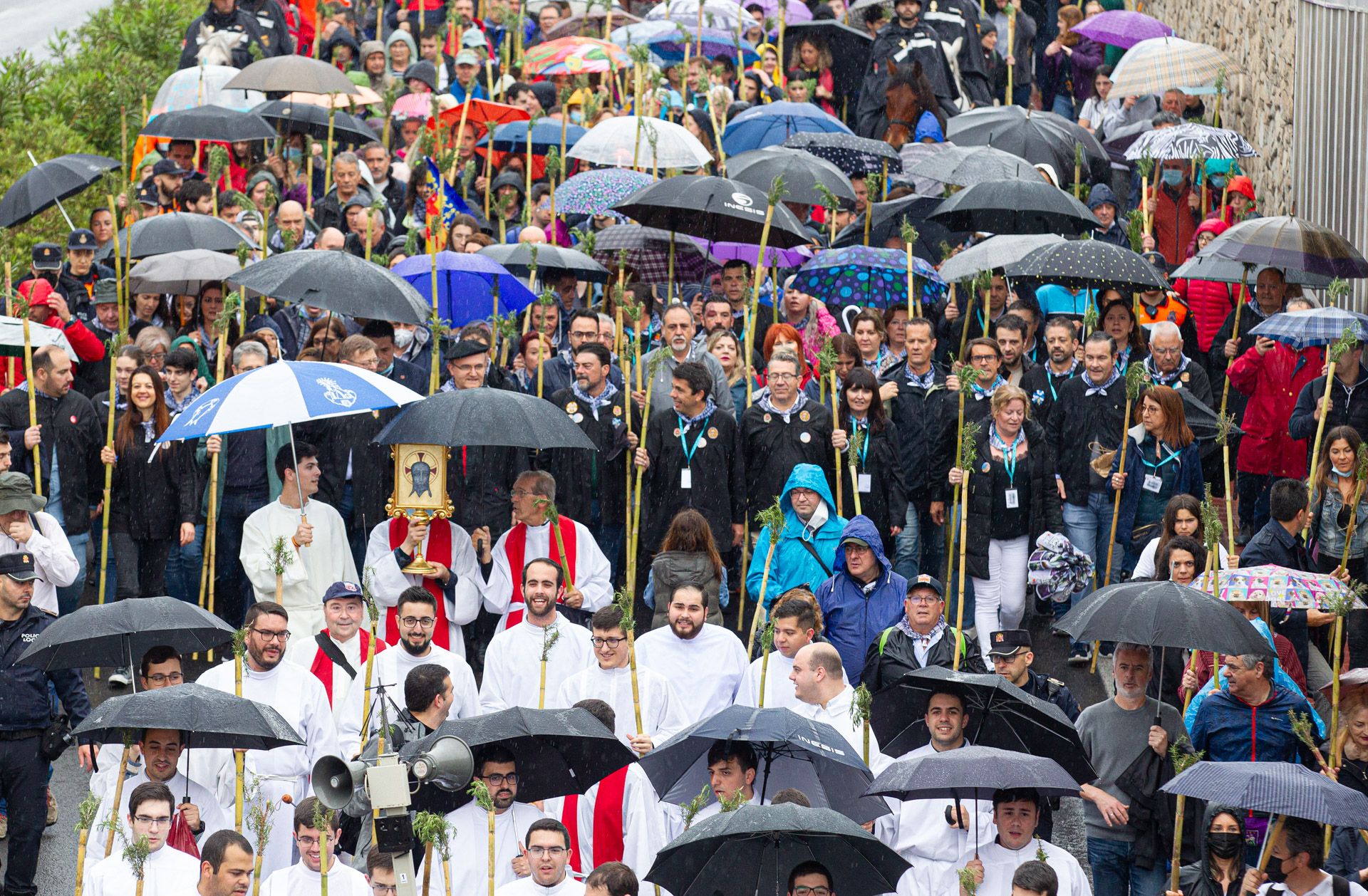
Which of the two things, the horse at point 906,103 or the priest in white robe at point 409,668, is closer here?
the priest in white robe at point 409,668

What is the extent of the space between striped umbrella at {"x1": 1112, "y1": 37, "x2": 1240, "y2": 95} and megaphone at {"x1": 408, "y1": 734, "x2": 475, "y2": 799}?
11579mm

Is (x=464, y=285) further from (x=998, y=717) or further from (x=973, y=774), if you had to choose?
(x=973, y=774)

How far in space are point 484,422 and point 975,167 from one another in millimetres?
5679

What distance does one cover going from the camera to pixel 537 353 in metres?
13.0

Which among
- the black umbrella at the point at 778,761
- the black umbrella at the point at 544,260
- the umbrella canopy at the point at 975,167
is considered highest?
the umbrella canopy at the point at 975,167

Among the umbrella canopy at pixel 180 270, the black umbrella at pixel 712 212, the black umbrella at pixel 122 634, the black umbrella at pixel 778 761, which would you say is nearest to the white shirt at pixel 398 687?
the black umbrella at pixel 122 634

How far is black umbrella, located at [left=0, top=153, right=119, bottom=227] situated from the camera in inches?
583

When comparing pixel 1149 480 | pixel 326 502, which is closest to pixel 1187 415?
pixel 1149 480

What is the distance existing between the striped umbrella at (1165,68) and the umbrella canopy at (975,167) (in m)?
2.41

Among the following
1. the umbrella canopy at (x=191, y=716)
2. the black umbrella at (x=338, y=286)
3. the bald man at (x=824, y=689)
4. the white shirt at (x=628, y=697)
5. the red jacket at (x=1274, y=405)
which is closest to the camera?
the umbrella canopy at (x=191, y=716)

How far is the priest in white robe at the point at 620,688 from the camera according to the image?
9.86 m

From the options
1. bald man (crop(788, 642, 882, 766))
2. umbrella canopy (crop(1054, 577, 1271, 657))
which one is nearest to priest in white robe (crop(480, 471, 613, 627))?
bald man (crop(788, 642, 882, 766))

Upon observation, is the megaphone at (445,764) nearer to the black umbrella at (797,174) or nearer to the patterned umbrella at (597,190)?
the black umbrella at (797,174)

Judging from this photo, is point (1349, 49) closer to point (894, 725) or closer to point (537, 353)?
point (537, 353)
